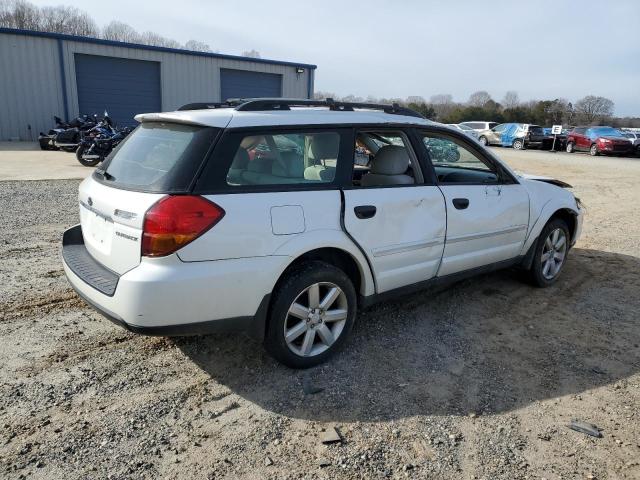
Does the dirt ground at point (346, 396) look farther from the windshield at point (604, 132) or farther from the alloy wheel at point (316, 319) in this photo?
the windshield at point (604, 132)

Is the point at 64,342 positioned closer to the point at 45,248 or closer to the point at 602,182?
the point at 45,248

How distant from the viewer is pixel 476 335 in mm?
3943

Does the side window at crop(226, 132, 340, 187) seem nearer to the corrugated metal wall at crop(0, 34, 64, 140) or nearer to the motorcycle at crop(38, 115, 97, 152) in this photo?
the motorcycle at crop(38, 115, 97, 152)

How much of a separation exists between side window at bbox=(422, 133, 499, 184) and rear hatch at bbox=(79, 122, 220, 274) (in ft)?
6.39

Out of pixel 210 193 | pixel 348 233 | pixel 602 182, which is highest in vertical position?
pixel 210 193

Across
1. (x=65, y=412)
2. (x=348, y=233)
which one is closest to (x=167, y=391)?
(x=65, y=412)

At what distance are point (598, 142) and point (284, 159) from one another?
2844cm

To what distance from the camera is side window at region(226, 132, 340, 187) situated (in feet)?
9.70

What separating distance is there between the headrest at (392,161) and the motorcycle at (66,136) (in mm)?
14748

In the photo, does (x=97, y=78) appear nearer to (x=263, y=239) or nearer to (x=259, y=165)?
(x=259, y=165)

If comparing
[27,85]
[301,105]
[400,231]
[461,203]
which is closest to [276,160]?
[301,105]

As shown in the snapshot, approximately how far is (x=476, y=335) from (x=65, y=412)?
9.56 feet

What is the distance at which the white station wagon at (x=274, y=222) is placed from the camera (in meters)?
2.72

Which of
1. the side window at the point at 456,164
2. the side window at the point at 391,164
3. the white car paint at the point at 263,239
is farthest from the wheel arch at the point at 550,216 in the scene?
the side window at the point at 391,164
